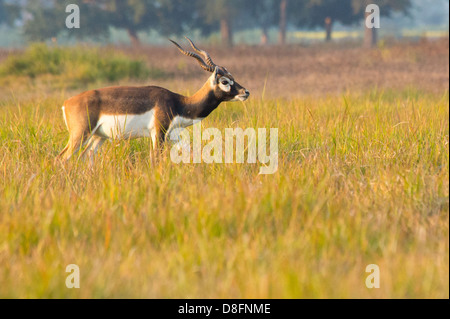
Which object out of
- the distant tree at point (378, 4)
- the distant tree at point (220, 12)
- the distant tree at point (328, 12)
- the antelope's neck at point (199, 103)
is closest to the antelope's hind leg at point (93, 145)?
the antelope's neck at point (199, 103)

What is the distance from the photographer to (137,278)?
2.56 metres

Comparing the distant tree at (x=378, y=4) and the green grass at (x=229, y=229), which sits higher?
the distant tree at (x=378, y=4)

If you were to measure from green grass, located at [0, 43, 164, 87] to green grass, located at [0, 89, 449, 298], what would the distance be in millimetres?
9587

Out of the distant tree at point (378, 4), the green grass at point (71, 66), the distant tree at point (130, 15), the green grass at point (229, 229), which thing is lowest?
the green grass at point (229, 229)

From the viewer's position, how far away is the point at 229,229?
3078 millimetres

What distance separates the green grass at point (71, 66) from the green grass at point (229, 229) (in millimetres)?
9587

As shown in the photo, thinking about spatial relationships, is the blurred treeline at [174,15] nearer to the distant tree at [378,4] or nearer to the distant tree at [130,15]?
the distant tree at [130,15]

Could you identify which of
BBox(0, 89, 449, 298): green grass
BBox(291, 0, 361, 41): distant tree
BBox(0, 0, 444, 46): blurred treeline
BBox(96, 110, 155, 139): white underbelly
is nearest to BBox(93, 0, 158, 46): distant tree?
BBox(0, 0, 444, 46): blurred treeline

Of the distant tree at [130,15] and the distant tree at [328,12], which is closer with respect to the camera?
the distant tree at [130,15]

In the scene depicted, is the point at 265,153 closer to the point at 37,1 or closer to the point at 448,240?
the point at 448,240

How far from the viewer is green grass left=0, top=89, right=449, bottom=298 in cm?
249

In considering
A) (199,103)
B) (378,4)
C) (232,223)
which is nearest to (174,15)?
(378,4)

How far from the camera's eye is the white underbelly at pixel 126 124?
Answer: 4520 mm
